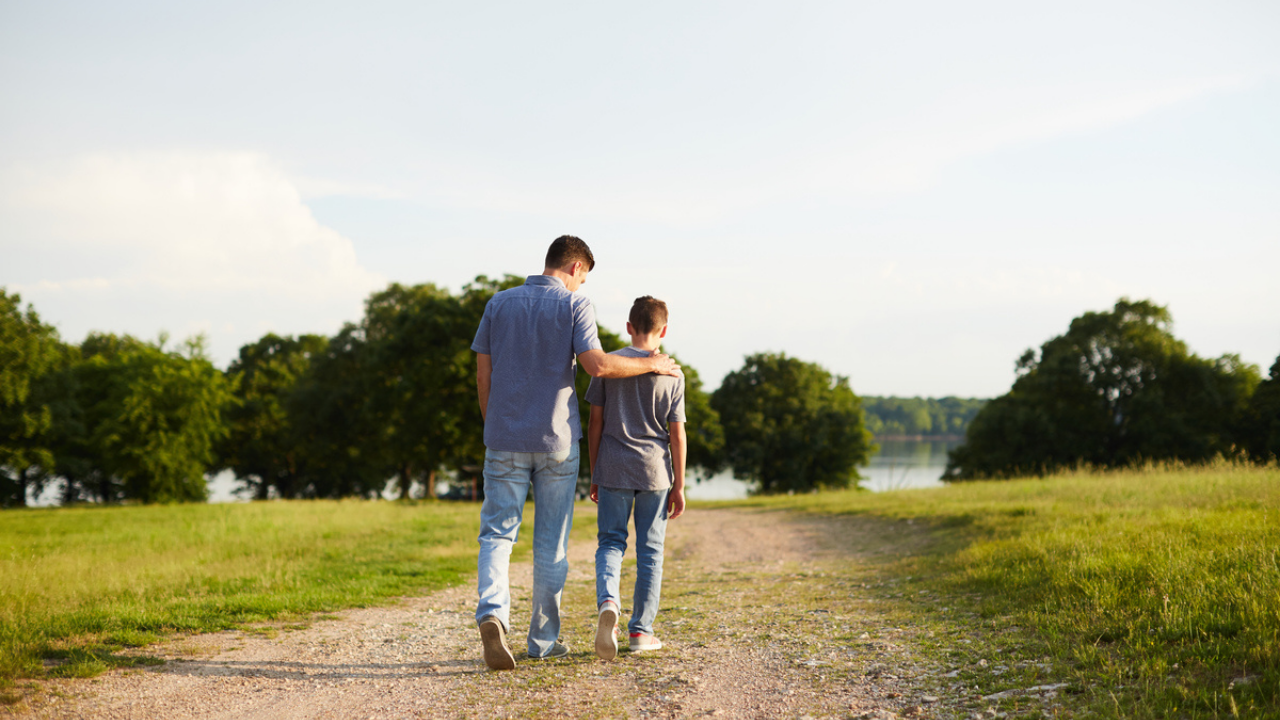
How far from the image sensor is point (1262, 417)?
3228cm

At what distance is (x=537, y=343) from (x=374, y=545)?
8.80 metres

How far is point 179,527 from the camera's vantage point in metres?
15.9

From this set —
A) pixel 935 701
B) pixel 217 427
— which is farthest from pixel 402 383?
pixel 935 701

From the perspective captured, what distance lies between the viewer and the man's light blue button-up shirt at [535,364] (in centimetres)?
427

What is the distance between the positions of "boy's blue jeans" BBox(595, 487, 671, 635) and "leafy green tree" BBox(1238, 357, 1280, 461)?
37.8 m

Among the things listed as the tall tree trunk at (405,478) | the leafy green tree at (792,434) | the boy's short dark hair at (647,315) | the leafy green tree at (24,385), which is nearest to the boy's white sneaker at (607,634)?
the boy's short dark hair at (647,315)

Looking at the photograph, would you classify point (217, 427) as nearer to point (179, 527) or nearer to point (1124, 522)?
point (179, 527)

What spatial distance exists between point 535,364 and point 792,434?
1574 inches

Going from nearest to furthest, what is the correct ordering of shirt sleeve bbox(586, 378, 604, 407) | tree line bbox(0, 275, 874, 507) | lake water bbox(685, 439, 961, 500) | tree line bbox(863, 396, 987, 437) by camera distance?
shirt sleeve bbox(586, 378, 604, 407) → lake water bbox(685, 439, 961, 500) → tree line bbox(0, 275, 874, 507) → tree line bbox(863, 396, 987, 437)

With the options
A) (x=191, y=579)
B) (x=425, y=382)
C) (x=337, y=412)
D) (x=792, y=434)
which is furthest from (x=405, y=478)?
(x=191, y=579)

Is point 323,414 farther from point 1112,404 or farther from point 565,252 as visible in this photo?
point 1112,404

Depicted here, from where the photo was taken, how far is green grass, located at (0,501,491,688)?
4715mm

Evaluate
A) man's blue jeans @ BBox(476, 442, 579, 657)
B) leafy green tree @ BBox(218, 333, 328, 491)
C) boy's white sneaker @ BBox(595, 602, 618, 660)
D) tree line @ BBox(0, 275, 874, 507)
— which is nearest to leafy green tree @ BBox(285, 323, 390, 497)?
tree line @ BBox(0, 275, 874, 507)

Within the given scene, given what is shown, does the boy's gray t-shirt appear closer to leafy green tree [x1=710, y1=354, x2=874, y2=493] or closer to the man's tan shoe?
the man's tan shoe
